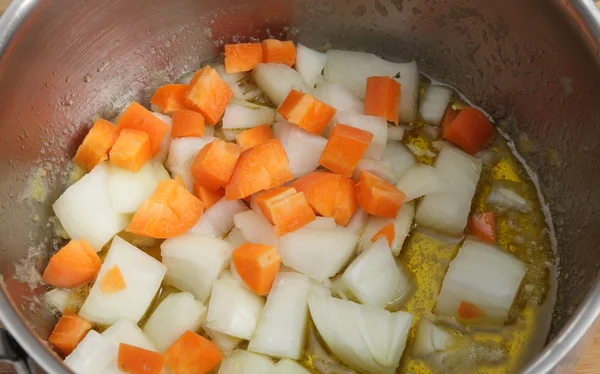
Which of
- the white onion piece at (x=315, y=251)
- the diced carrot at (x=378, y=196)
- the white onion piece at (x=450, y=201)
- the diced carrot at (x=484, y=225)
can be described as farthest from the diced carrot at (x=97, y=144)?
the diced carrot at (x=484, y=225)

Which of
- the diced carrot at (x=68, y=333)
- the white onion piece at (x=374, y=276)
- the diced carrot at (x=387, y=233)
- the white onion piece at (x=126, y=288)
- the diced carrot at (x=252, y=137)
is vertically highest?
the diced carrot at (x=252, y=137)

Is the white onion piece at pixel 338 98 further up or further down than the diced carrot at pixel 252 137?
further up

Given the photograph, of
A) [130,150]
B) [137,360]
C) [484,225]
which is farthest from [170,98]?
[484,225]

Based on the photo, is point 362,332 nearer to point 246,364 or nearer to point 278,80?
point 246,364

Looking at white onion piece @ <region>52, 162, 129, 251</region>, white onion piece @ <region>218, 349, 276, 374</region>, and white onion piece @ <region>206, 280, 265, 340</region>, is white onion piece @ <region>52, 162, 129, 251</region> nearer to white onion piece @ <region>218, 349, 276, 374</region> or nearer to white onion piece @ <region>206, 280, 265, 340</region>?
white onion piece @ <region>206, 280, 265, 340</region>

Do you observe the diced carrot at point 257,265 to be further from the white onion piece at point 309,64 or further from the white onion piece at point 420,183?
the white onion piece at point 309,64

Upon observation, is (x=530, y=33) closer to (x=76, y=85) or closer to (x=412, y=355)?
(x=412, y=355)

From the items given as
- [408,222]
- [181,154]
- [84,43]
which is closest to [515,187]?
[408,222]
